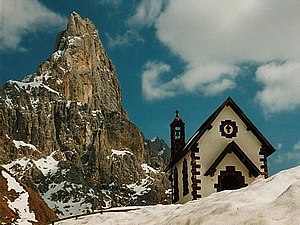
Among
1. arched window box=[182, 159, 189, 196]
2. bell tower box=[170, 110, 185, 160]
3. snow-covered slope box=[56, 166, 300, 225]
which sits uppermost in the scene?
bell tower box=[170, 110, 185, 160]

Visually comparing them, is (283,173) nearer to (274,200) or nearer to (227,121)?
(274,200)

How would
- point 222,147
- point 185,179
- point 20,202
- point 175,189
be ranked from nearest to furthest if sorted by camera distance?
point 222,147 → point 185,179 → point 175,189 → point 20,202

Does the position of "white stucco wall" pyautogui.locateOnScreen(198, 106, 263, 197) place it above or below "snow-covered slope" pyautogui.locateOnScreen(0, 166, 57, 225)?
below

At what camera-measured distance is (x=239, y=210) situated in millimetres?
8055

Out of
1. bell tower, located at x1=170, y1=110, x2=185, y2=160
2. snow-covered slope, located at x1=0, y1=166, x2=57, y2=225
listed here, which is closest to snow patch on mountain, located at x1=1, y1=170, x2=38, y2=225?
snow-covered slope, located at x1=0, y1=166, x2=57, y2=225

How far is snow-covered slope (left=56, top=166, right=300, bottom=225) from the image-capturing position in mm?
7680

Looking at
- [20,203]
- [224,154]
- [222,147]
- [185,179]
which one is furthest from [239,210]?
[20,203]

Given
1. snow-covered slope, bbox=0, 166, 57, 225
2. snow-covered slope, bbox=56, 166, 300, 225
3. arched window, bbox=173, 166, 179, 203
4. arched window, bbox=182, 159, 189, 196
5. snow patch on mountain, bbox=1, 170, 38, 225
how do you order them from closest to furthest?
snow-covered slope, bbox=56, 166, 300, 225 < arched window, bbox=182, 159, 189, 196 < arched window, bbox=173, 166, 179, 203 < snow-covered slope, bbox=0, 166, 57, 225 < snow patch on mountain, bbox=1, 170, 38, 225

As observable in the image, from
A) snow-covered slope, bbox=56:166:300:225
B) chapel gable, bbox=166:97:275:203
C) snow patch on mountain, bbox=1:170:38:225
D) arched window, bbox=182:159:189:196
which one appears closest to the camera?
snow-covered slope, bbox=56:166:300:225

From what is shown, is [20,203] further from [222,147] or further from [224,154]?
[224,154]

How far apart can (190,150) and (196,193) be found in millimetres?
2478

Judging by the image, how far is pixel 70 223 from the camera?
11.0 metres

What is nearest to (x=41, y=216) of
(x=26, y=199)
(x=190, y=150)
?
(x=26, y=199)

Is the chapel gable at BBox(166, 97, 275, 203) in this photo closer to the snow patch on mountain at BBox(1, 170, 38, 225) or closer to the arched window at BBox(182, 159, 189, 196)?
the arched window at BBox(182, 159, 189, 196)
